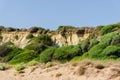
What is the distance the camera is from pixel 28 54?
41281mm

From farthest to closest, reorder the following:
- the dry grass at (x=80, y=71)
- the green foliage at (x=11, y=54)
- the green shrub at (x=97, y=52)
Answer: the green foliage at (x=11, y=54) → the green shrub at (x=97, y=52) → the dry grass at (x=80, y=71)

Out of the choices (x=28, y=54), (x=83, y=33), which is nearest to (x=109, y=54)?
(x=28, y=54)

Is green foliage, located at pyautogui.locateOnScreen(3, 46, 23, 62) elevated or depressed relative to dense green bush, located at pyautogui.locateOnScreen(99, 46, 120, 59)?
depressed

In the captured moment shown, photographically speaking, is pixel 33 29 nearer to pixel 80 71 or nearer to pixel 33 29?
pixel 33 29

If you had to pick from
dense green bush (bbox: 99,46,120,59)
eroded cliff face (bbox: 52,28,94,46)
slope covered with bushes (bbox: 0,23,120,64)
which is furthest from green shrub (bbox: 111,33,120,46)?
eroded cliff face (bbox: 52,28,94,46)

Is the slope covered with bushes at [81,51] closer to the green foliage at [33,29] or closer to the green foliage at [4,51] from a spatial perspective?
the green foliage at [4,51]

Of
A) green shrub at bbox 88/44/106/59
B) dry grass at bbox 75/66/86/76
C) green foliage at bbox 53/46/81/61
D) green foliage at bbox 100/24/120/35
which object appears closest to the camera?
dry grass at bbox 75/66/86/76

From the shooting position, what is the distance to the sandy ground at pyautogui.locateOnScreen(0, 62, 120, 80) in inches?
711

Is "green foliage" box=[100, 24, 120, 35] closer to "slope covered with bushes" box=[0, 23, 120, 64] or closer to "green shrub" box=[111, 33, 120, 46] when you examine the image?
"slope covered with bushes" box=[0, 23, 120, 64]

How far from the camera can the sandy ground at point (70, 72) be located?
18.1 meters

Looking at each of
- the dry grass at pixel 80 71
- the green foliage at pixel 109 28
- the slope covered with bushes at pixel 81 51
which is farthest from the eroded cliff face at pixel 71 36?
the dry grass at pixel 80 71

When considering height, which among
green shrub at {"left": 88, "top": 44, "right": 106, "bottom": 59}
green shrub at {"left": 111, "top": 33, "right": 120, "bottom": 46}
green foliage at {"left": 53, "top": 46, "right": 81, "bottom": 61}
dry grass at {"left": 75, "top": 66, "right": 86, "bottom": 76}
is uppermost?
dry grass at {"left": 75, "top": 66, "right": 86, "bottom": 76}

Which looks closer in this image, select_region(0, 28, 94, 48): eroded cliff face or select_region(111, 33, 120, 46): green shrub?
select_region(111, 33, 120, 46): green shrub

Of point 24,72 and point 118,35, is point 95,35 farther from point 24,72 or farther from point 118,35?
point 24,72
